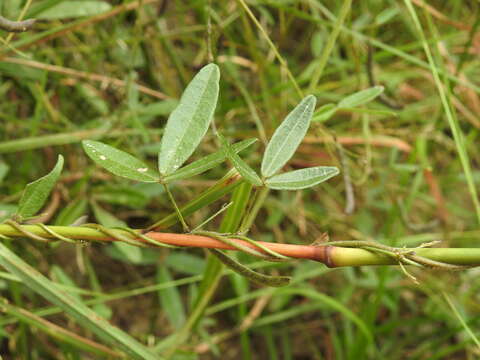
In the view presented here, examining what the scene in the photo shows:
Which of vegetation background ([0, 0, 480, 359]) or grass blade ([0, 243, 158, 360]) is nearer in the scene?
grass blade ([0, 243, 158, 360])

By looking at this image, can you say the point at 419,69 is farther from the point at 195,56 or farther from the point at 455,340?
the point at 455,340

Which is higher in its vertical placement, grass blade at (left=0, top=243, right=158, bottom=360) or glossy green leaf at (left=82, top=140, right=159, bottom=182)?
glossy green leaf at (left=82, top=140, right=159, bottom=182)

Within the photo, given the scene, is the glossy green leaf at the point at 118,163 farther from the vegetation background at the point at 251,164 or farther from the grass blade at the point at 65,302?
the vegetation background at the point at 251,164

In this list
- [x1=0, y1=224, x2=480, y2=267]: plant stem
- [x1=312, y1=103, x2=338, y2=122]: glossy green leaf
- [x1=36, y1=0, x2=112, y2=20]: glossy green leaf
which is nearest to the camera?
[x1=0, y1=224, x2=480, y2=267]: plant stem

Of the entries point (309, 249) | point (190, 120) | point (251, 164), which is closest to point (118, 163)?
point (190, 120)

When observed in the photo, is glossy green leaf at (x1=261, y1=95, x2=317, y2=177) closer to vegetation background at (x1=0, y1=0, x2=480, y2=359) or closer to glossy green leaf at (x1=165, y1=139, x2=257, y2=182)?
glossy green leaf at (x1=165, y1=139, x2=257, y2=182)

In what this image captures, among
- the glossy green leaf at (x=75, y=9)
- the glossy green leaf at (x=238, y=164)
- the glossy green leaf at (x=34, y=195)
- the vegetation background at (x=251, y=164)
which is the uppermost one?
the glossy green leaf at (x=75, y=9)

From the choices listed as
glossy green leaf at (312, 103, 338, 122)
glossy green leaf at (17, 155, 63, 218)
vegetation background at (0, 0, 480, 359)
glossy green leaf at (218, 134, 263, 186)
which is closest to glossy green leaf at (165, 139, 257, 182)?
glossy green leaf at (218, 134, 263, 186)

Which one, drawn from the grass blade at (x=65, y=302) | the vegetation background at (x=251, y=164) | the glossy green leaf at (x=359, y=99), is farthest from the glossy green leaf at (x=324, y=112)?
the grass blade at (x=65, y=302)

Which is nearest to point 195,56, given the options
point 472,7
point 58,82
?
point 58,82
